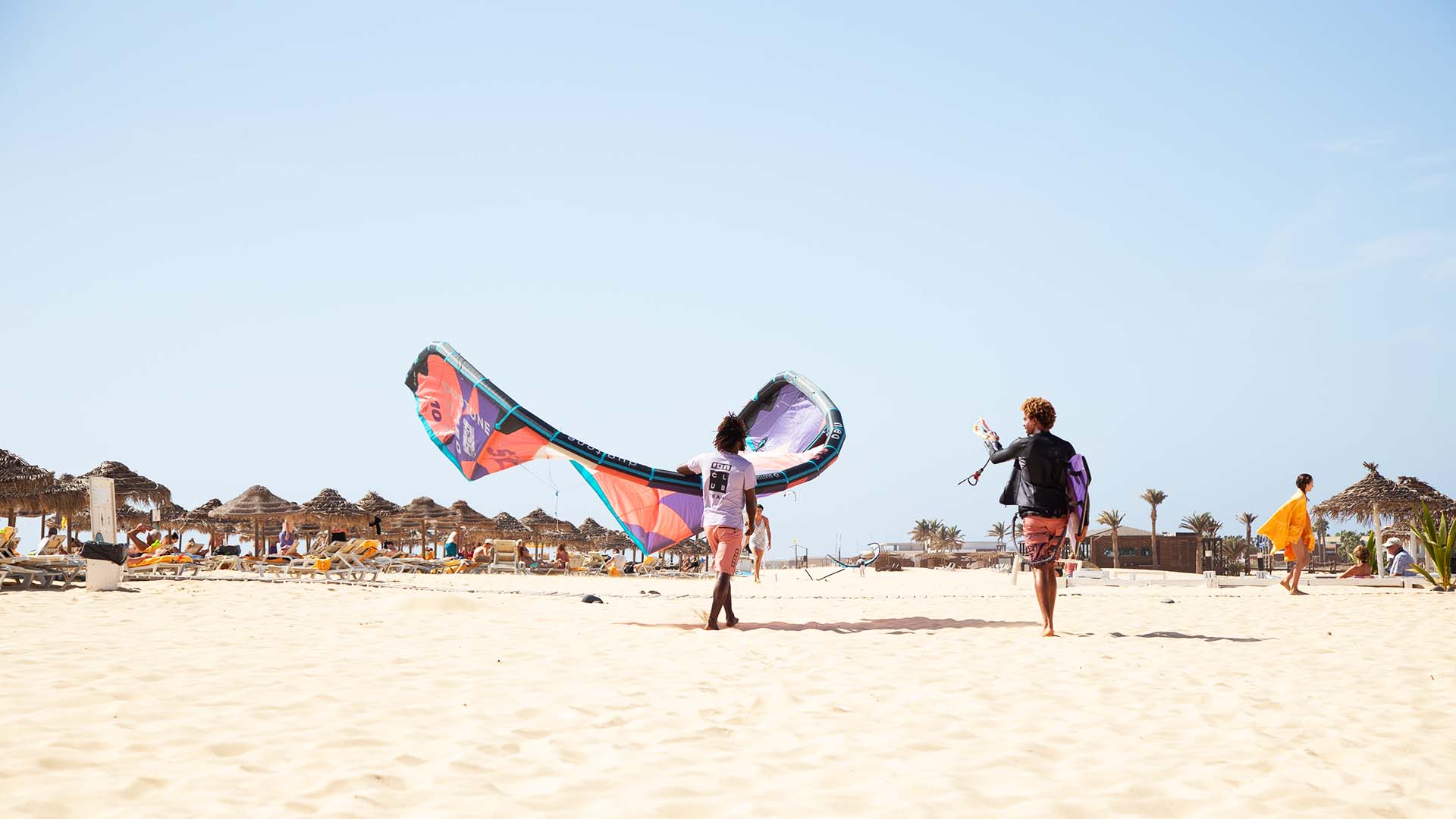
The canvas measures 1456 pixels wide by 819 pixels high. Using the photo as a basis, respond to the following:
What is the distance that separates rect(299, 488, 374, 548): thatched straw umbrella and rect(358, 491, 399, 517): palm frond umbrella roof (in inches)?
7.8

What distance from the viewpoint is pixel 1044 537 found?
22.2ft

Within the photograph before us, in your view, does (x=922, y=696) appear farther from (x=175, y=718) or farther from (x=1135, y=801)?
(x=175, y=718)

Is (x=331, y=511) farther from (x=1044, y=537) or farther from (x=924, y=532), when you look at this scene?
(x=924, y=532)

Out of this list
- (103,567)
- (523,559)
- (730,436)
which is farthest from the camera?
(523,559)

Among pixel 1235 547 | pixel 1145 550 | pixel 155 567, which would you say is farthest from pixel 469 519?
pixel 1235 547

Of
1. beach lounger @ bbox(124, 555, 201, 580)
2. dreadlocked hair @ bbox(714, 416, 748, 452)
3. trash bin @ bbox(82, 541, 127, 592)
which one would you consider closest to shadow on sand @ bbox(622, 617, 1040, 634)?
dreadlocked hair @ bbox(714, 416, 748, 452)

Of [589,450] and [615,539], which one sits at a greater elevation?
[589,450]

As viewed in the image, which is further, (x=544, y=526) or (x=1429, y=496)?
(x=544, y=526)

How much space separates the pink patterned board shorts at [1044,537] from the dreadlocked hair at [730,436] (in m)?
2.29

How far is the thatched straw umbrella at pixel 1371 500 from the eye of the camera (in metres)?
24.5

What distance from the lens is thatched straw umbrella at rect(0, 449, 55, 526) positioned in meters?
21.3

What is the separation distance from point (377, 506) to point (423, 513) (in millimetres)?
4564

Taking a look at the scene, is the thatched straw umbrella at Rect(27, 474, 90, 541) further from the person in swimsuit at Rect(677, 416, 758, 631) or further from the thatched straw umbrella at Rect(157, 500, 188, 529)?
the person in swimsuit at Rect(677, 416, 758, 631)

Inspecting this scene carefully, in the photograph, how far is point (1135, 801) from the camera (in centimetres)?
288
